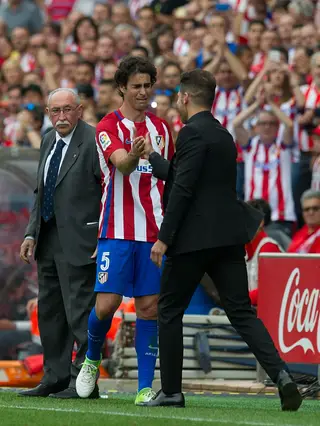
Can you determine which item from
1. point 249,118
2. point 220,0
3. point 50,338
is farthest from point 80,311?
point 220,0

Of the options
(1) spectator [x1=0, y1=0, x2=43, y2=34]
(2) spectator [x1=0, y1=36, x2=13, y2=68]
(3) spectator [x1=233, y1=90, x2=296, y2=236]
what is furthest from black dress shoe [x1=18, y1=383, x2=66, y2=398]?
(1) spectator [x1=0, y1=0, x2=43, y2=34]

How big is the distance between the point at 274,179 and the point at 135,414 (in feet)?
23.3

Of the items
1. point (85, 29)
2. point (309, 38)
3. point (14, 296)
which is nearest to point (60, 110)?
point (14, 296)

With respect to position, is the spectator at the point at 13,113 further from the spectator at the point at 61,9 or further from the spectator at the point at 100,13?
the spectator at the point at 61,9

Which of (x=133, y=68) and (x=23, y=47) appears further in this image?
(x=23, y=47)

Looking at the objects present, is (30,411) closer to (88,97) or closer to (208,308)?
(208,308)

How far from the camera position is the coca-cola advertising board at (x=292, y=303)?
407 inches

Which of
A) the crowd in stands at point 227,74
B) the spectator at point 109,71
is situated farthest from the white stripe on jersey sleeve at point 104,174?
the spectator at point 109,71

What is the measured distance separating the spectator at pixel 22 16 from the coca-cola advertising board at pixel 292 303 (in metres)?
12.5

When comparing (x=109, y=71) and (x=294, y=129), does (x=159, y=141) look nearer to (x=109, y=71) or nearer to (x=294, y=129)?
(x=294, y=129)

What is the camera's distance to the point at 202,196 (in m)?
8.12

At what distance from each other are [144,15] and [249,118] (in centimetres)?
456

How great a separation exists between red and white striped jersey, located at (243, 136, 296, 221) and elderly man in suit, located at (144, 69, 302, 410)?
626cm

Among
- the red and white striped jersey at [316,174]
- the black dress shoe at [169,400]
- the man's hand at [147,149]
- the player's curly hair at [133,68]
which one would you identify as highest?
the player's curly hair at [133,68]
